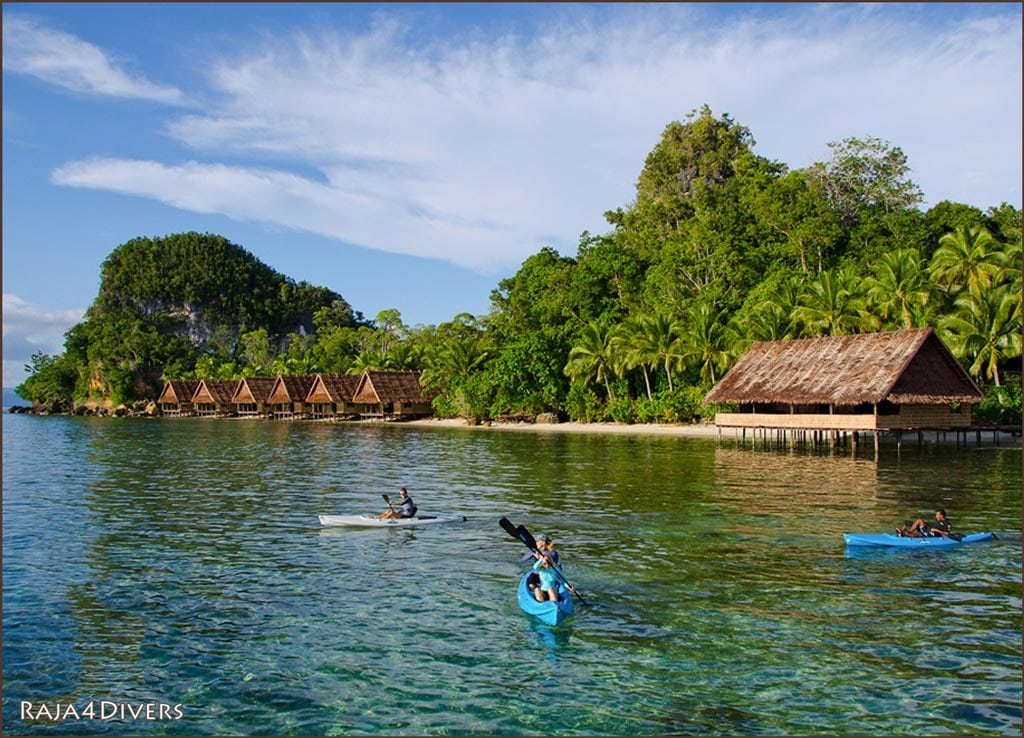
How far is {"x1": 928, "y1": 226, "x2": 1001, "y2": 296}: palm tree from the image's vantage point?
41906 mm

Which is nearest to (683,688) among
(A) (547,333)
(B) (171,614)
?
(B) (171,614)

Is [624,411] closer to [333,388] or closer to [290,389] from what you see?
[333,388]

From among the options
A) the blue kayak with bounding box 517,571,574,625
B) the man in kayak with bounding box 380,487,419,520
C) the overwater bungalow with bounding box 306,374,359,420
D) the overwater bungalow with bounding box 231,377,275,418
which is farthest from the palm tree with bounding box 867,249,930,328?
the overwater bungalow with bounding box 231,377,275,418

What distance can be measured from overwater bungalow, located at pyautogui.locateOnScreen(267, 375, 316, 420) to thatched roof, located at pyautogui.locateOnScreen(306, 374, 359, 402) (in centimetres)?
227

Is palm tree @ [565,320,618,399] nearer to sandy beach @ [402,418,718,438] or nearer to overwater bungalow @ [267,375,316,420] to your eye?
sandy beach @ [402,418,718,438]

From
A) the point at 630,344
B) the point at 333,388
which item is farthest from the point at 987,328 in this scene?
the point at 333,388

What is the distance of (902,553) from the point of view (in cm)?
1608

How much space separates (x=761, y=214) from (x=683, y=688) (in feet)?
173

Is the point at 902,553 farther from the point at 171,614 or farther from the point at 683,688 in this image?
the point at 171,614

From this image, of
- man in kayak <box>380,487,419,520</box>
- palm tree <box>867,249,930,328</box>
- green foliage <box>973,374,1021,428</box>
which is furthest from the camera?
palm tree <box>867,249,930,328</box>

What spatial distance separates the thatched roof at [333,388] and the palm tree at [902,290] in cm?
5003

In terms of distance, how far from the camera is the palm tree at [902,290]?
141 ft

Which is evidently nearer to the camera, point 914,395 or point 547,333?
point 914,395

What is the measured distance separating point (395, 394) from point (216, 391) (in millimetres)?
28344
